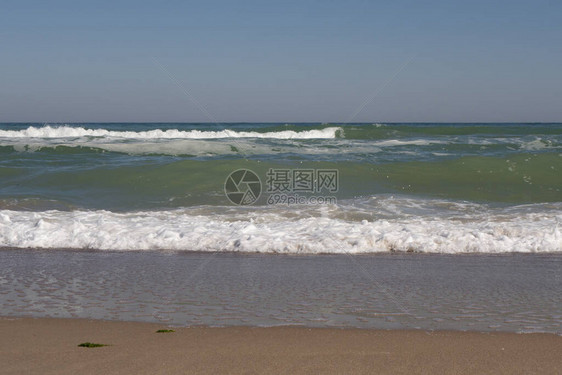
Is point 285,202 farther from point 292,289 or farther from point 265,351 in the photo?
point 265,351

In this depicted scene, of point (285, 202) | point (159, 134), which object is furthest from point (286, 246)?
point (159, 134)

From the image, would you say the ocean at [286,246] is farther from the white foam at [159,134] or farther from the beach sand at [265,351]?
the white foam at [159,134]

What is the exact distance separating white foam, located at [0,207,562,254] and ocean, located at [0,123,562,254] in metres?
0.02

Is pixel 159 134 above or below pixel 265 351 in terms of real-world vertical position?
above

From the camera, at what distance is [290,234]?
7.23 metres

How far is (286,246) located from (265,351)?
3396 millimetres

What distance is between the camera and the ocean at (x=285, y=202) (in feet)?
23.1

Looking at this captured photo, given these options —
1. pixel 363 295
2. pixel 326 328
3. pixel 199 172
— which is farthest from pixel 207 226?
pixel 199 172

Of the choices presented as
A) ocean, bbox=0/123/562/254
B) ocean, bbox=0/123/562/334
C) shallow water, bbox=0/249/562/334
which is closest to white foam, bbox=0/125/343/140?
ocean, bbox=0/123/562/254

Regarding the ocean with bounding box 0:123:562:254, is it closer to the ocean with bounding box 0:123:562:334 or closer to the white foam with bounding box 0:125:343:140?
the ocean with bounding box 0:123:562:334

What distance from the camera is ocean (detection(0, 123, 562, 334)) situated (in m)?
4.40

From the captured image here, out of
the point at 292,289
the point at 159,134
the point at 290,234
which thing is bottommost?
the point at 292,289

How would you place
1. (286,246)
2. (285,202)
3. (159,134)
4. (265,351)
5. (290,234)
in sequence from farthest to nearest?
(159,134) → (285,202) → (290,234) → (286,246) → (265,351)

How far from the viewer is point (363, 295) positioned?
4.77 m
